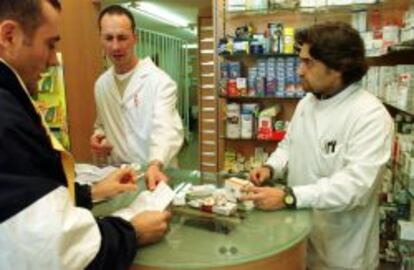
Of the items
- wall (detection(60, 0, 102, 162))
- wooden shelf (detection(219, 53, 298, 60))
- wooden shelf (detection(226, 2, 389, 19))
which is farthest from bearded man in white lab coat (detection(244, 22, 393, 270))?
wall (detection(60, 0, 102, 162))

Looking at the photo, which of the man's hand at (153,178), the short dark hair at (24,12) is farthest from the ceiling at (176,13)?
the short dark hair at (24,12)

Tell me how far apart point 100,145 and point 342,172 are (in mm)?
1139

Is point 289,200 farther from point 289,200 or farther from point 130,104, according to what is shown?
point 130,104

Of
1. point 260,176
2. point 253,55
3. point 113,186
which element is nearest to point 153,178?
point 113,186

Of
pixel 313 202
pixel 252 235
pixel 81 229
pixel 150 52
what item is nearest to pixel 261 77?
pixel 313 202

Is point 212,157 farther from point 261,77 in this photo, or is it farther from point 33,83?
point 33,83

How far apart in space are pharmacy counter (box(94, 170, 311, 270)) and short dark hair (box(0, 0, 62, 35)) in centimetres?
58

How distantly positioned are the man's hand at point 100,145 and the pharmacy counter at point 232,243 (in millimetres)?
715

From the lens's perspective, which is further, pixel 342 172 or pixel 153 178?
pixel 153 178

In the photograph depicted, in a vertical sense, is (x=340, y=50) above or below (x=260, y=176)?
above

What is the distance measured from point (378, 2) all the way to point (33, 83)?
250cm

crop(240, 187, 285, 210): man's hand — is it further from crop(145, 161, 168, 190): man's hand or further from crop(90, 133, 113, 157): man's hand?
crop(90, 133, 113, 157): man's hand

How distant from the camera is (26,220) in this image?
0.73 meters

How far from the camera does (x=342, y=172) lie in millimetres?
1306
